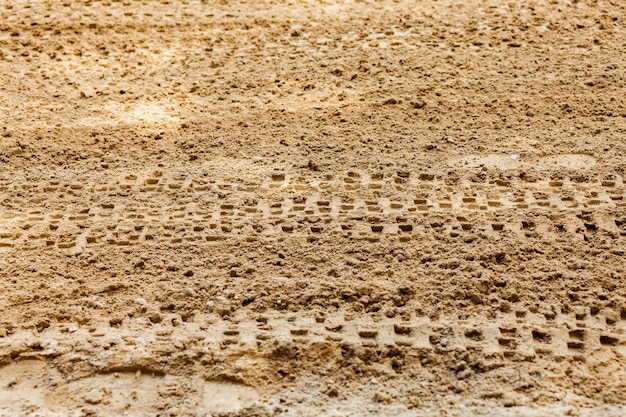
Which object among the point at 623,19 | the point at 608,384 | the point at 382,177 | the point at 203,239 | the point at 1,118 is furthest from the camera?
the point at 623,19

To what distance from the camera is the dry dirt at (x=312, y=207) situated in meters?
3.46

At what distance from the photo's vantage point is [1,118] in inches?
207

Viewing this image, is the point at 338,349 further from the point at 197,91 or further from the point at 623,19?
the point at 623,19

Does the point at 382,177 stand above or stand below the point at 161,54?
below

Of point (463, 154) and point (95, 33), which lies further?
point (95, 33)

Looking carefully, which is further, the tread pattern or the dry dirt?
the tread pattern

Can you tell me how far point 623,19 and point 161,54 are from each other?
328cm

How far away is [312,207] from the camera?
440cm

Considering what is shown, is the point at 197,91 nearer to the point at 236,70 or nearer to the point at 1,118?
the point at 236,70

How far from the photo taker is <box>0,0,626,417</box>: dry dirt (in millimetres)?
3461

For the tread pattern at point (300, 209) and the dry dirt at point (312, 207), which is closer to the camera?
the dry dirt at point (312, 207)

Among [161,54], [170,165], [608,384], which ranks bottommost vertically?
[608,384]

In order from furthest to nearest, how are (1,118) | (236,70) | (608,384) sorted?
1. (236,70)
2. (1,118)
3. (608,384)

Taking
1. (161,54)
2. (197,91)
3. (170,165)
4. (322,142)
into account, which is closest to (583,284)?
(322,142)
